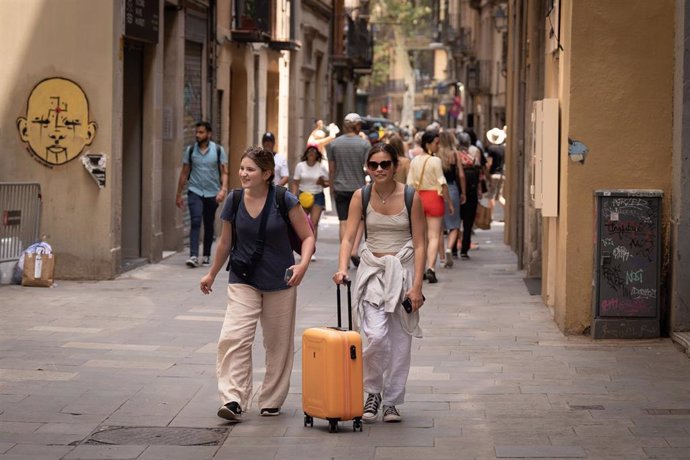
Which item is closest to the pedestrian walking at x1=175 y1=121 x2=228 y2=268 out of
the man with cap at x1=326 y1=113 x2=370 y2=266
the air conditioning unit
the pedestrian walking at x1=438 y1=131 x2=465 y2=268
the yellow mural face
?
the man with cap at x1=326 y1=113 x2=370 y2=266

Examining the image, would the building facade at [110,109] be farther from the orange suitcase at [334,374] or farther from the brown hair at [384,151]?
the orange suitcase at [334,374]

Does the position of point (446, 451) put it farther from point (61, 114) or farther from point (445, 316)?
point (61, 114)

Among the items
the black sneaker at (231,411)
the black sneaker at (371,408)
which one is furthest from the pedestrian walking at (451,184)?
the black sneaker at (231,411)

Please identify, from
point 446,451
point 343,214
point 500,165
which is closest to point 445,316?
point 343,214

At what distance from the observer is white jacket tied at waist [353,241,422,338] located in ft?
29.9

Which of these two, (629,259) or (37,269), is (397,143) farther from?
(629,259)

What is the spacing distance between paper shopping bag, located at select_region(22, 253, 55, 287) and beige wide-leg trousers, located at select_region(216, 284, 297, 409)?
7.12 meters

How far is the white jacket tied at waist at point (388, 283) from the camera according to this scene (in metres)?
9.12

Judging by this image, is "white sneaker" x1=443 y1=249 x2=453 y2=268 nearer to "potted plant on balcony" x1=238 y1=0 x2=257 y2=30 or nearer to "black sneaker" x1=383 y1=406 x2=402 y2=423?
"potted plant on balcony" x1=238 y1=0 x2=257 y2=30

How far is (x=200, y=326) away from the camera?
13297mm

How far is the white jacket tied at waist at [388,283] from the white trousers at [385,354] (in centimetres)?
5

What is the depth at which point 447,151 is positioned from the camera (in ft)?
62.9

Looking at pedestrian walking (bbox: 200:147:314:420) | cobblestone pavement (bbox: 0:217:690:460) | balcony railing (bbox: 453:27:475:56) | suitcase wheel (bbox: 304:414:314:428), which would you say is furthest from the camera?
balcony railing (bbox: 453:27:475:56)

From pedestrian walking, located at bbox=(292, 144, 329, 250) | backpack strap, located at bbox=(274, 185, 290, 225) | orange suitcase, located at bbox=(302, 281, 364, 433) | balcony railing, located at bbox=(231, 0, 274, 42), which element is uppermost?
balcony railing, located at bbox=(231, 0, 274, 42)
